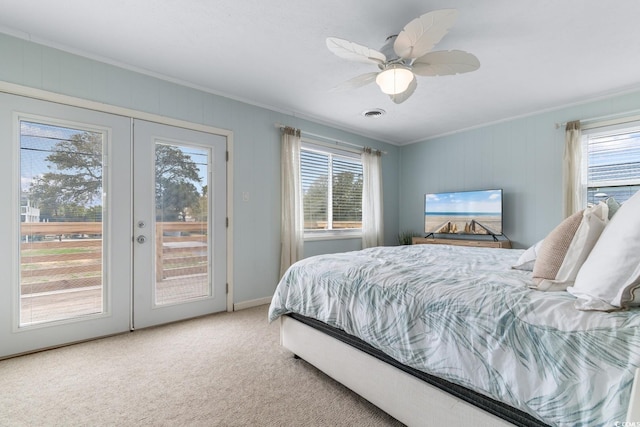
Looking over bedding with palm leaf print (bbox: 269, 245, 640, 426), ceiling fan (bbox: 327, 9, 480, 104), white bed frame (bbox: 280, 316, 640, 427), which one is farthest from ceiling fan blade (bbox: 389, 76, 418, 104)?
white bed frame (bbox: 280, 316, 640, 427)

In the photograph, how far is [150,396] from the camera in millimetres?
1809

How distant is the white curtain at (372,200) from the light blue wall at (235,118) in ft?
2.02

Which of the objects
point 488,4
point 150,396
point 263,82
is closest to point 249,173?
point 263,82

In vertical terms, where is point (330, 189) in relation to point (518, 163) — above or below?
below

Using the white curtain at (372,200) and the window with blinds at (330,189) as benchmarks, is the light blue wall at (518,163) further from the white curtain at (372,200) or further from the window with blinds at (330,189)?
the window with blinds at (330,189)

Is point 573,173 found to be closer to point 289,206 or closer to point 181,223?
point 289,206

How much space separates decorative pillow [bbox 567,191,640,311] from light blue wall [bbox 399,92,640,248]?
3311 mm

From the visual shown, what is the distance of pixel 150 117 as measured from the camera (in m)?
2.95

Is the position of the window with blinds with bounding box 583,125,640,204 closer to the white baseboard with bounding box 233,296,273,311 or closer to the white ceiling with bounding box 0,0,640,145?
the white ceiling with bounding box 0,0,640,145

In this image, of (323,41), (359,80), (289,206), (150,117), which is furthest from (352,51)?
(289,206)

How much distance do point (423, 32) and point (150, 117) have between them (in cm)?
258

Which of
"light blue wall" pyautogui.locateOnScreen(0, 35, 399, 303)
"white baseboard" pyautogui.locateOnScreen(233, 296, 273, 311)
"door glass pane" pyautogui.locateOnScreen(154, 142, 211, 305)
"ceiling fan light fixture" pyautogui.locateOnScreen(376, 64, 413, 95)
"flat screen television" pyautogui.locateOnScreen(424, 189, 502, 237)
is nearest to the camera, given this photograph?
"ceiling fan light fixture" pyautogui.locateOnScreen(376, 64, 413, 95)

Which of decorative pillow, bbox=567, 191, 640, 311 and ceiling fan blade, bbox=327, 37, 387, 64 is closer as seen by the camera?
decorative pillow, bbox=567, 191, 640, 311

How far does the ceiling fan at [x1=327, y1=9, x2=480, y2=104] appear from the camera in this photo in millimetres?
1763
